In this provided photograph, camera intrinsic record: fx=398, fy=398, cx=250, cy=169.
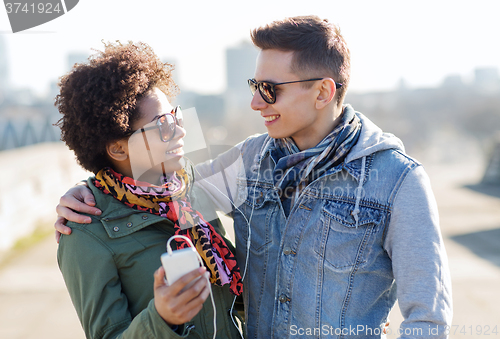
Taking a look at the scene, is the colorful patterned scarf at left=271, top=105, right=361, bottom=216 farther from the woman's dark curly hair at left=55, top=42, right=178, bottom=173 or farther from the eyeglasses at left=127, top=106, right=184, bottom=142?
the woman's dark curly hair at left=55, top=42, right=178, bottom=173

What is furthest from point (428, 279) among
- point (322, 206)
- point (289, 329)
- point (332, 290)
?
point (289, 329)

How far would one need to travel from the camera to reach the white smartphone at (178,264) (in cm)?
140

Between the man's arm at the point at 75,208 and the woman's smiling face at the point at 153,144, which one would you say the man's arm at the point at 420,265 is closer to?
the woman's smiling face at the point at 153,144

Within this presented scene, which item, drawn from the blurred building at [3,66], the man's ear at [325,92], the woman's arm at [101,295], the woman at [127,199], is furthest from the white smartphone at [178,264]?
the blurred building at [3,66]

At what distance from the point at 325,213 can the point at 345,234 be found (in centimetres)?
14

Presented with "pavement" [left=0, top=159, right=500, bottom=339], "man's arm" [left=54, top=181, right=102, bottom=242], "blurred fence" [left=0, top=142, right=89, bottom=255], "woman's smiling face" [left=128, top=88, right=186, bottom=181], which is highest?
"woman's smiling face" [left=128, top=88, right=186, bottom=181]

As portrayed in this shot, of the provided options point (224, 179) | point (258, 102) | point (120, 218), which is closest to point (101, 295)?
point (120, 218)

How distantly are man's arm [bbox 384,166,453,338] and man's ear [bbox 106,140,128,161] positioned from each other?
4.30 ft

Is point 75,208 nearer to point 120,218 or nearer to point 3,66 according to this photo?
point 120,218

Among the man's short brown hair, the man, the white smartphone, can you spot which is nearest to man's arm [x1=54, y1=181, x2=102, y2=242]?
the man

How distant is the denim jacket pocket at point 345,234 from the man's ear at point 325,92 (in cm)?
55

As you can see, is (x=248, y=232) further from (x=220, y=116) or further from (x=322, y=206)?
(x=220, y=116)

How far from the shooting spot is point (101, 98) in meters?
1.81

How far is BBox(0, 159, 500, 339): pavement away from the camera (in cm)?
426
